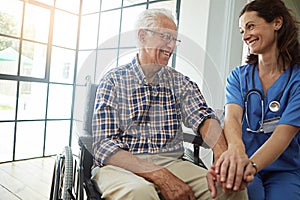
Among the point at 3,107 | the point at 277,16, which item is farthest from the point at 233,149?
the point at 3,107

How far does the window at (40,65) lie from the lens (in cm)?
153

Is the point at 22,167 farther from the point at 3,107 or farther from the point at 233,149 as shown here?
the point at 233,149

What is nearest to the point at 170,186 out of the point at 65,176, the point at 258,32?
the point at 65,176

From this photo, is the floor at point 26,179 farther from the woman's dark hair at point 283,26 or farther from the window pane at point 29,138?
the woman's dark hair at point 283,26

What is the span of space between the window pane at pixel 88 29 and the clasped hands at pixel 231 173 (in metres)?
0.81

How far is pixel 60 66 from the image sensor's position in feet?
6.07

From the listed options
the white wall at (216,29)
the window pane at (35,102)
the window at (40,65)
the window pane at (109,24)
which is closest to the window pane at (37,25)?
the window at (40,65)

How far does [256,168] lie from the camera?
0.78 metres

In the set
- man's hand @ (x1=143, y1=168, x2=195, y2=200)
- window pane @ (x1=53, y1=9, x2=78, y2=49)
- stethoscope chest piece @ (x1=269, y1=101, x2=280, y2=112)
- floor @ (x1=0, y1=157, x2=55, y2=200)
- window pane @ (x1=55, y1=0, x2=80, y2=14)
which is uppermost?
window pane @ (x1=55, y1=0, x2=80, y2=14)

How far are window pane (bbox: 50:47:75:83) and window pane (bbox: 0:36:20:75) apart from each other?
23 centimetres

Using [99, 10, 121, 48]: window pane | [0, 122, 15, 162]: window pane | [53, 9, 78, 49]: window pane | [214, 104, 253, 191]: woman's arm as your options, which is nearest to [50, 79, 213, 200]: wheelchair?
[214, 104, 253, 191]: woman's arm

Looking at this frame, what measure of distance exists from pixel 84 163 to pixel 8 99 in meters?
1.22

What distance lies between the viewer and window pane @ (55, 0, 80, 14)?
158 centimetres

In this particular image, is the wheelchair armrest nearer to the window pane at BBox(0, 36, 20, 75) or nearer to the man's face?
the man's face
